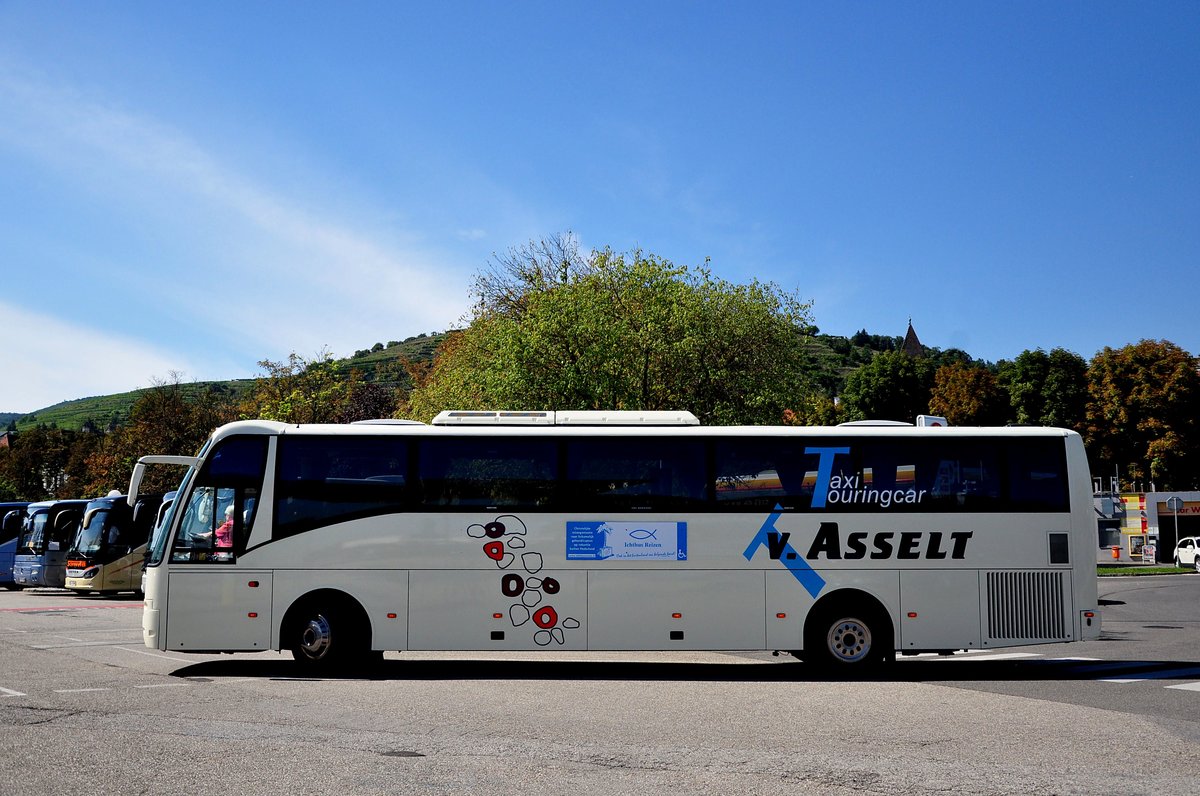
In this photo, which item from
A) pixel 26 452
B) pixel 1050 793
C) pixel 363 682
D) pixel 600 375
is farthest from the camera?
pixel 26 452

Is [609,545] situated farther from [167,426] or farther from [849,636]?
[167,426]

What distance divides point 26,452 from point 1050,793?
127 m

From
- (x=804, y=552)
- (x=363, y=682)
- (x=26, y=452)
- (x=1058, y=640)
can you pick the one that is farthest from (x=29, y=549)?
(x=26, y=452)

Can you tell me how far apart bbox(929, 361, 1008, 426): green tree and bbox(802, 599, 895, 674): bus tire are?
7594 cm

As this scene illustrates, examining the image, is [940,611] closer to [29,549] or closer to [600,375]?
[600,375]

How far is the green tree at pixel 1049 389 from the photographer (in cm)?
7875

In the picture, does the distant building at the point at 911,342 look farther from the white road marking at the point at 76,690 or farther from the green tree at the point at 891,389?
the white road marking at the point at 76,690

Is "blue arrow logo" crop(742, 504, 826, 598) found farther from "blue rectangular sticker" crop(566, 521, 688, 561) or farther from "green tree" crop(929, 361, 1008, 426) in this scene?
"green tree" crop(929, 361, 1008, 426)

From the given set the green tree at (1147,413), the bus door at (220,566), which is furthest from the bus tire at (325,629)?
the green tree at (1147,413)

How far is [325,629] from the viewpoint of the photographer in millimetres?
13078

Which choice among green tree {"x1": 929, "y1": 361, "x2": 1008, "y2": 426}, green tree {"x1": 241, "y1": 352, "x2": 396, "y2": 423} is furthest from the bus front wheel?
green tree {"x1": 929, "y1": 361, "x2": 1008, "y2": 426}

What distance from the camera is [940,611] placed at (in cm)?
1327

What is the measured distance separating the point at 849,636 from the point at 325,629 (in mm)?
6558

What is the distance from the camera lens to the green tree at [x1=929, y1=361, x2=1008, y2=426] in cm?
8644
